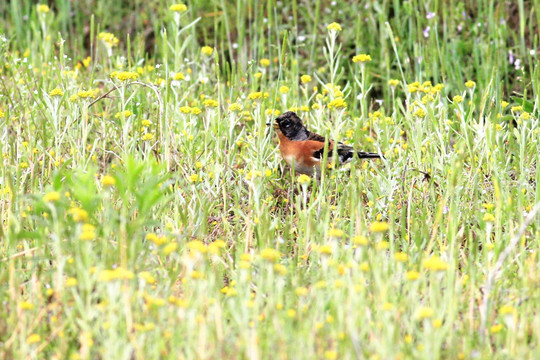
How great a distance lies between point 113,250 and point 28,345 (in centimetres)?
64

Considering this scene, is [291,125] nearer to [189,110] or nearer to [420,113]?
[189,110]

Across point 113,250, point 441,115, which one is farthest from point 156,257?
point 441,115

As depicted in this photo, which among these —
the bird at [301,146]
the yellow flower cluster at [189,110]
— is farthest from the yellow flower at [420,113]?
the yellow flower cluster at [189,110]

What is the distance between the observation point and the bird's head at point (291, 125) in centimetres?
491

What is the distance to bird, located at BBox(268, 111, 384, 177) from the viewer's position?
477 centimetres

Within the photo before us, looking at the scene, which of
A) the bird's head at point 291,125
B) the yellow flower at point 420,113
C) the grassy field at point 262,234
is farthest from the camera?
the bird's head at point 291,125

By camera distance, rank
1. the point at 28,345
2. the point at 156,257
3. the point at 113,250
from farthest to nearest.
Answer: the point at 156,257 < the point at 113,250 < the point at 28,345

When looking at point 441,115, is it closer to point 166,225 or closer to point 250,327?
point 166,225

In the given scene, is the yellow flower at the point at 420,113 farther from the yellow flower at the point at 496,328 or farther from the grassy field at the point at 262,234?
the yellow flower at the point at 496,328

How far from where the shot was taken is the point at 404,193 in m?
4.26

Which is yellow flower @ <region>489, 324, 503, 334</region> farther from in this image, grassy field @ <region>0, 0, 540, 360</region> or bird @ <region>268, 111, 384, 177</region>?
bird @ <region>268, 111, 384, 177</region>

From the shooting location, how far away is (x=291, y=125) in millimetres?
4938

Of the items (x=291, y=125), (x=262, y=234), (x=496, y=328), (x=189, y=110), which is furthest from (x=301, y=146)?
(x=496, y=328)

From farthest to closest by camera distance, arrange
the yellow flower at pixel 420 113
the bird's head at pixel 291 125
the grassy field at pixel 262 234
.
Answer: the bird's head at pixel 291 125
the yellow flower at pixel 420 113
the grassy field at pixel 262 234
